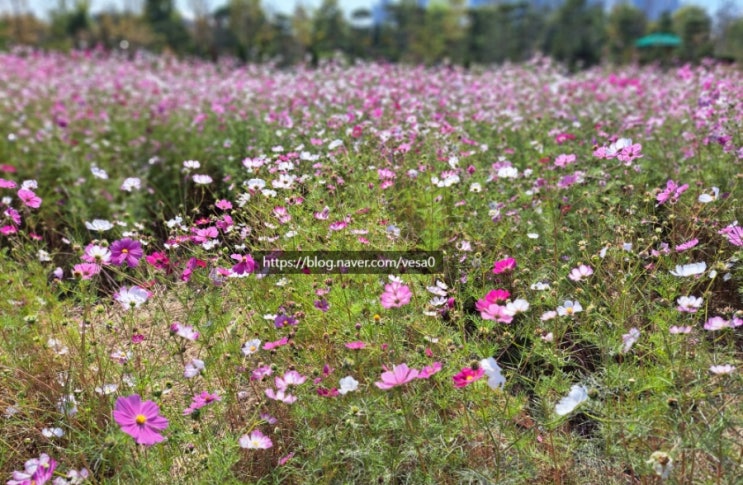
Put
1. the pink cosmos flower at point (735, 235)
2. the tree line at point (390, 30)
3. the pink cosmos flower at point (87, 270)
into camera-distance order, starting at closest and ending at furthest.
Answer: the pink cosmos flower at point (87, 270) → the pink cosmos flower at point (735, 235) → the tree line at point (390, 30)

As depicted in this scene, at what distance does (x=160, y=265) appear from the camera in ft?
7.57

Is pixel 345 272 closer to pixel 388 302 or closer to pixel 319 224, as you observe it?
pixel 319 224

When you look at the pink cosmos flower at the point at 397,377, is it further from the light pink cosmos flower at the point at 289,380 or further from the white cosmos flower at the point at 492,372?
the light pink cosmos flower at the point at 289,380

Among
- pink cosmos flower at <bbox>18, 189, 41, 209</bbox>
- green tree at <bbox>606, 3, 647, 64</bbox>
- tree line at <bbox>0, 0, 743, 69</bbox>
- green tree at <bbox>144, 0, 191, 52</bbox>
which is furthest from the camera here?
green tree at <bbox>144, 0, 191, 52</bbox>

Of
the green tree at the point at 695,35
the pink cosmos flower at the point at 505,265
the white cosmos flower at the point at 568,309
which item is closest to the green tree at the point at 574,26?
the green tree at the point at 695,35

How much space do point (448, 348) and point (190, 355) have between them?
1.30m

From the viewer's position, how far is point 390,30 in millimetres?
34250

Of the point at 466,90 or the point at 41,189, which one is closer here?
the point at 41,189

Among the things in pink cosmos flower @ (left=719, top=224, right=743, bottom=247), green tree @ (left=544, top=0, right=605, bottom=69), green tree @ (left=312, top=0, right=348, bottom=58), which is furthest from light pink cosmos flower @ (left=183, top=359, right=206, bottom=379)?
green tree @ (left=544, top=0, right=605, bottom=69)

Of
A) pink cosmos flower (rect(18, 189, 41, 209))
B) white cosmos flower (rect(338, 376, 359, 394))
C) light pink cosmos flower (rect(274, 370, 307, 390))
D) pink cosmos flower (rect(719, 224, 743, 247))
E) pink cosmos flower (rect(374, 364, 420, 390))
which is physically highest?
pink cosmos flower (rect(18, 189, 41, 209))

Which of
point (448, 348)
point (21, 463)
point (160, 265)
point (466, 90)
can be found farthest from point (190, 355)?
point (466, 90)

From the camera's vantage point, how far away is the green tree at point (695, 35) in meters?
20.0

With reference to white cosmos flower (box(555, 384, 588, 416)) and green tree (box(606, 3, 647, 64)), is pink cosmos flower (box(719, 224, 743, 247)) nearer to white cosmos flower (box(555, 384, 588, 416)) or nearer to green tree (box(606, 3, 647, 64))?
white cosmos flower (box(555, 384, 588, 416))

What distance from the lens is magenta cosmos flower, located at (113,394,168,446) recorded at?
1.52 meters
